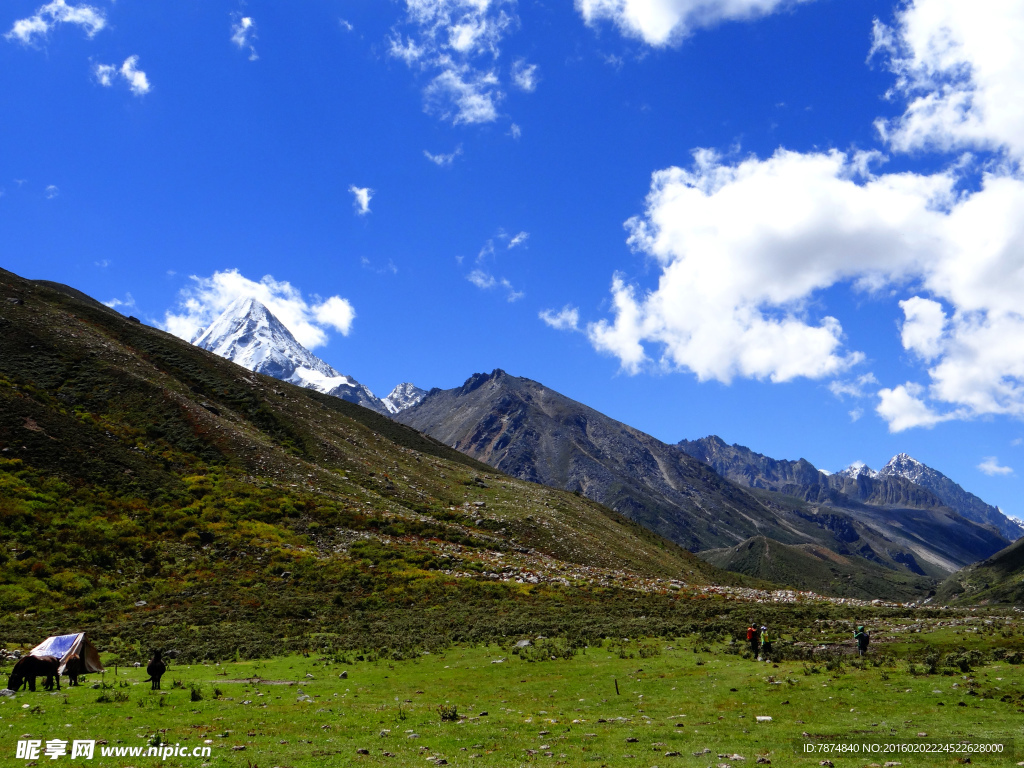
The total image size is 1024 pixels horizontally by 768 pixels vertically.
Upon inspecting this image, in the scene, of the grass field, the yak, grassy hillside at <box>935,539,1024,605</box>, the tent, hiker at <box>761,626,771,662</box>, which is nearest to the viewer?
the grass field

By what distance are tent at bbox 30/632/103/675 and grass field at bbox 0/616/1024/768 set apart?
59.9 inches

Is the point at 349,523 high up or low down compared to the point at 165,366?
down

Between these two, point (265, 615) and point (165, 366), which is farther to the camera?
point (165, 366)

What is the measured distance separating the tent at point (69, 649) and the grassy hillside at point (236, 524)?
8.24m

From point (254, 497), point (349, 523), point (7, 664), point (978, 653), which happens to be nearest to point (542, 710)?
point (978, 653)

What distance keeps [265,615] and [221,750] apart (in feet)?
122

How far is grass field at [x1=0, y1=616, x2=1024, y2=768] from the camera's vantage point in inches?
706

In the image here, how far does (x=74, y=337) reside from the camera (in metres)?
104

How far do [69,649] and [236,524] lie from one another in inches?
1784

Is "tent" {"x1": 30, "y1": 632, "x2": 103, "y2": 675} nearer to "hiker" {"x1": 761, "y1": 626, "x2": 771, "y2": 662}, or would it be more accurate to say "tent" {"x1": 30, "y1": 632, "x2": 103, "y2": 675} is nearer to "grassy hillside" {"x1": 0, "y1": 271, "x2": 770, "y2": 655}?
"grassy hillside" {"x1": 0, "y1": 271, "x2": 770, "y2": 655}

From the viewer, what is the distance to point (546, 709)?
24531mm

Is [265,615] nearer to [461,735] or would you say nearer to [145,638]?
[145,638]

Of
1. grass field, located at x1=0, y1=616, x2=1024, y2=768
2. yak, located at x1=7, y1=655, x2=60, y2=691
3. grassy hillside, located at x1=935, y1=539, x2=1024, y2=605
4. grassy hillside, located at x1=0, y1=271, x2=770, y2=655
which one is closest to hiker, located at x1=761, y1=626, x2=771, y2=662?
grass field, located at x1=0, y1=616, x2=1024, y2=768

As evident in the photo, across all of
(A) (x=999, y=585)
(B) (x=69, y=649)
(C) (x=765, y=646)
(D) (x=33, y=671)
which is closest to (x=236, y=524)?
(B) (x=69, y=649)
